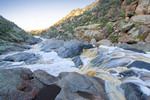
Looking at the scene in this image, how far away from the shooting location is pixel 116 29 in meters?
14.8

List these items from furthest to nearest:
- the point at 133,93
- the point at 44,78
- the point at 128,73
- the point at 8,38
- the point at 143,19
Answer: the point at 8,38
the point at 143,19
the point at 128,73
the point at 44,78
the point at 133,93

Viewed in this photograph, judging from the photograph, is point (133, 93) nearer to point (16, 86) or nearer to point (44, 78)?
point (44, 78)

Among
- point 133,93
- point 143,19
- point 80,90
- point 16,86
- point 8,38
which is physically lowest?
point 133,93

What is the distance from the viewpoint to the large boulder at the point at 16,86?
2512 millimetres

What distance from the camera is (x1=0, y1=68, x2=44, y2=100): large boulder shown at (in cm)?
251

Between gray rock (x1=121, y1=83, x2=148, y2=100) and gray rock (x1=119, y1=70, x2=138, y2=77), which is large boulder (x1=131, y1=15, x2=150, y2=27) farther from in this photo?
gray rock (x1=121, y1=83, x2=148, y2=100)

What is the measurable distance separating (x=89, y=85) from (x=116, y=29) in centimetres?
1466

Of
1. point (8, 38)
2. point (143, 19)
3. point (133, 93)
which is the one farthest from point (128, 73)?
point (8, 38)

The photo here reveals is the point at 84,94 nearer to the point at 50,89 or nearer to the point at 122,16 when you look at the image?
the point at 50,89

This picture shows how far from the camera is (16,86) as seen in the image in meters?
2.81

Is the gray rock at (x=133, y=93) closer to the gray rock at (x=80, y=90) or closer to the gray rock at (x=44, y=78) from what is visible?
the gray rock at (x=80, y=90)

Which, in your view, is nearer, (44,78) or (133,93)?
(133,93)

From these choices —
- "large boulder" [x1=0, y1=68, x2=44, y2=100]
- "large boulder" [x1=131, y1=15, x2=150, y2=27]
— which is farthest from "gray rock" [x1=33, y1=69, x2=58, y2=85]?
"large boulder" [x1=131, y1=15, x2=150, y2=27]

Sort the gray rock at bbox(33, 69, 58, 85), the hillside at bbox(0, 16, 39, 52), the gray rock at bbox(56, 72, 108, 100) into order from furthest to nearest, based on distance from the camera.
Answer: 1. the hillside at bbox(0, 16, 39, 52)
2. the gray rock at bbox(33, 69, 58, 85)
3. the gray rock at bbox(56, 72, 108, 100)
